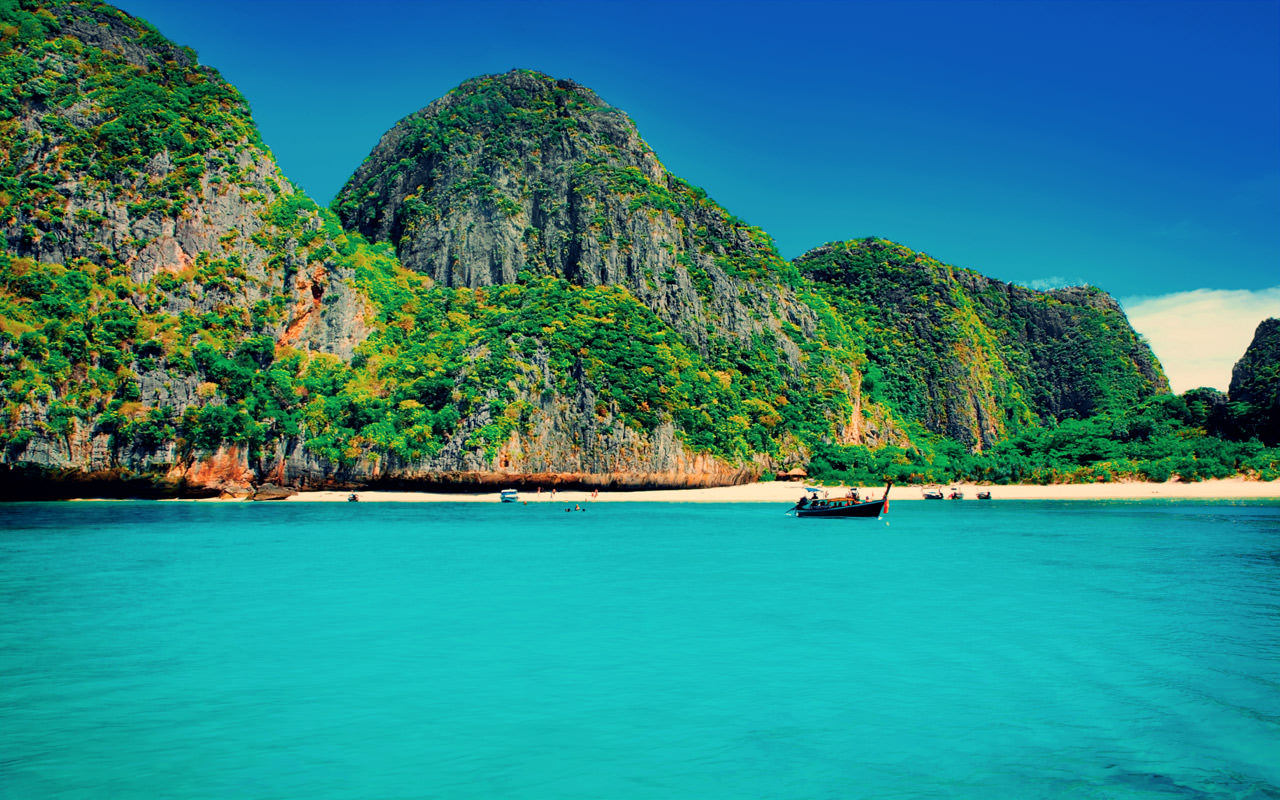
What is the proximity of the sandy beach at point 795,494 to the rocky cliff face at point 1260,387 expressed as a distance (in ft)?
36.8

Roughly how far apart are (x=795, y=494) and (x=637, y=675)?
66.0m

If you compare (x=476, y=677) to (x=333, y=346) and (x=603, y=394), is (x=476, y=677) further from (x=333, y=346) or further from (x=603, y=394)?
(x=333, y=346)

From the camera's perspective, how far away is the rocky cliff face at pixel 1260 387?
80000 mm

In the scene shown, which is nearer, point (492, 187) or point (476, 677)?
point (476, 677)

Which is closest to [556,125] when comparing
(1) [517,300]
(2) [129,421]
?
(1) [517,300]

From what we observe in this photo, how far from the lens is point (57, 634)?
16109 mm

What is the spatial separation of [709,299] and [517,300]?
2514cm

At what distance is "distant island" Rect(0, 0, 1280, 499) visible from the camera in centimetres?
6444

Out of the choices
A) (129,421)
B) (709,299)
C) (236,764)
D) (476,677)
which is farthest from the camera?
(709,299)

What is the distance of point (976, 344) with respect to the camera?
132750 millimetres

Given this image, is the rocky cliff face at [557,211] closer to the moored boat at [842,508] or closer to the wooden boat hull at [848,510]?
the moored boat at [842,508]

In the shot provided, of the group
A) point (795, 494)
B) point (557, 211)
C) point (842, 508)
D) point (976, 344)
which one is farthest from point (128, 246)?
point (976, 344)

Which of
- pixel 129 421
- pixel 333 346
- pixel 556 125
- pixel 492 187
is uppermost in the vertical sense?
pixel 556 125

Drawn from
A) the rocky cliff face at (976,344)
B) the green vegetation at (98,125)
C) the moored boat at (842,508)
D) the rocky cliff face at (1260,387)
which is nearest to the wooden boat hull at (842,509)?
the moored boat at (842,508)
